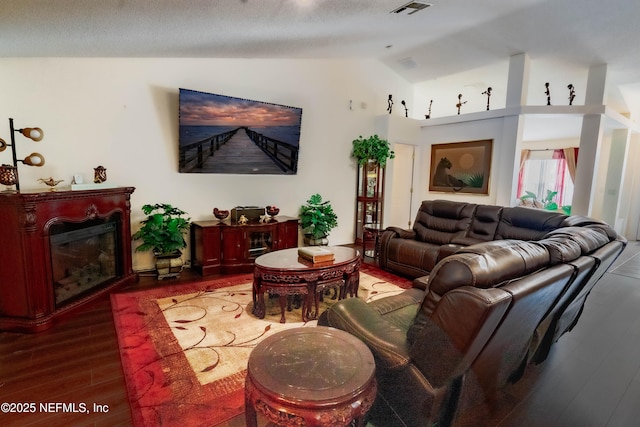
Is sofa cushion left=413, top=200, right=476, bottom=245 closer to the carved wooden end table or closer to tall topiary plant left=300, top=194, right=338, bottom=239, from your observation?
tall topiary plant left=300, top=194, right=338, bottom=239

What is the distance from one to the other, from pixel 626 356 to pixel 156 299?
161 inches

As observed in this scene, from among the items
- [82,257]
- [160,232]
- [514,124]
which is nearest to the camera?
[82,257]

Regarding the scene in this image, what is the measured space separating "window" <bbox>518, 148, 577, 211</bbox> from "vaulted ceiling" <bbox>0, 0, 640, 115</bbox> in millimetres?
2695

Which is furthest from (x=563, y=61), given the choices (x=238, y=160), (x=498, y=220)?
(x=238, y=160)

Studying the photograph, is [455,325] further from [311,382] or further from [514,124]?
[514,124]

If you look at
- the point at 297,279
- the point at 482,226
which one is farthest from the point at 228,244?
the point at 482,226

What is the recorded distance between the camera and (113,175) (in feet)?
12.0

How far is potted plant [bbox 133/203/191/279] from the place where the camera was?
142 inches

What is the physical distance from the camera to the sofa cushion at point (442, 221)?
416 cm

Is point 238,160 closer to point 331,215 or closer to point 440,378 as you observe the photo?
point 331,215

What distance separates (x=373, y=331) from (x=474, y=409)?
769mm

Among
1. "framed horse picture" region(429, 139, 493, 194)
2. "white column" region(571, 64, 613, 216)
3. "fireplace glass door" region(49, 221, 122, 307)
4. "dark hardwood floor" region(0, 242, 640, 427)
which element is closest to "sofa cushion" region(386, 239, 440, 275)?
"dark hardwood floor" region(0, 242, 640, 427)

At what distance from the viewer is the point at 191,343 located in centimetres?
239

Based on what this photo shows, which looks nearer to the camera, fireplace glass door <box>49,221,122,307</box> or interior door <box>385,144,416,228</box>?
fireplace glass door <box>49,221,122,307</box>
